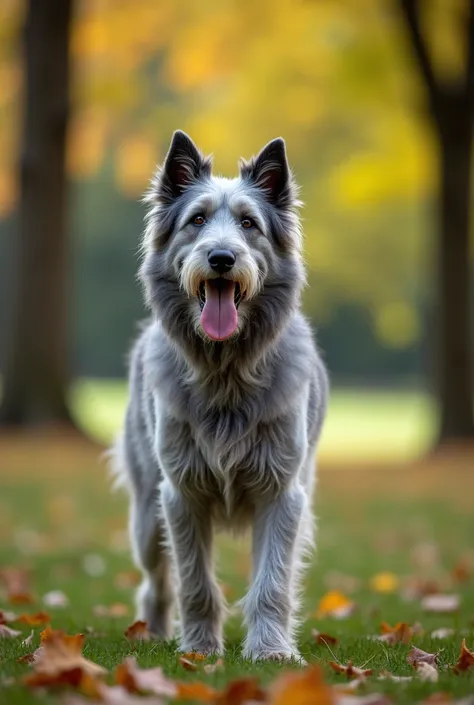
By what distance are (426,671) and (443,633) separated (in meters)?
1.78

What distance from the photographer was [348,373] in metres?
50.9

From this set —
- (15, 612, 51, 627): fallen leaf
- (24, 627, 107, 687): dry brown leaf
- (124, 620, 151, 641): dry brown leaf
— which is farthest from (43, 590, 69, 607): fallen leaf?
(24, 627, 107, 687): dry brown leaf

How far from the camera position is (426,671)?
4.42 m

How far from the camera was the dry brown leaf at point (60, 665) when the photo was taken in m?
3.77

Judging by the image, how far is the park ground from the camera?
4.69 meters

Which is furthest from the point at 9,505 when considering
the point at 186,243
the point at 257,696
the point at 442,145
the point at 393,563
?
the point at 442,145

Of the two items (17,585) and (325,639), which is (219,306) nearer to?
(325,639)

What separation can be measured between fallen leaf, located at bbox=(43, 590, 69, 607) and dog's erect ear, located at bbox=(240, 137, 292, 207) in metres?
3.30

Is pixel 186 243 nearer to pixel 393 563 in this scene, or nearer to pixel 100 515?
pixel 393 563

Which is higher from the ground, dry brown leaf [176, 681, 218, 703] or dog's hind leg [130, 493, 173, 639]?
dry brown leaf [176, 681, 218, 703]

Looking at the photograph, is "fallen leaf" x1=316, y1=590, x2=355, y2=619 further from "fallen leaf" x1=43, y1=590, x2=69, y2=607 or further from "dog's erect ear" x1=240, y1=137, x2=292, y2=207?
"dog's erect ear" x1=240, y1=137, x2=292, y2=207

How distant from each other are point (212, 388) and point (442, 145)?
13.7 metres

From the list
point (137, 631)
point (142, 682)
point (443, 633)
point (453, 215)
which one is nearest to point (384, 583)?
point (443, 633)

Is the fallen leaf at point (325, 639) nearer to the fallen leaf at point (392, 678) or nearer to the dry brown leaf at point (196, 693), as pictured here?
the fallen leaf at point (392, 678)
